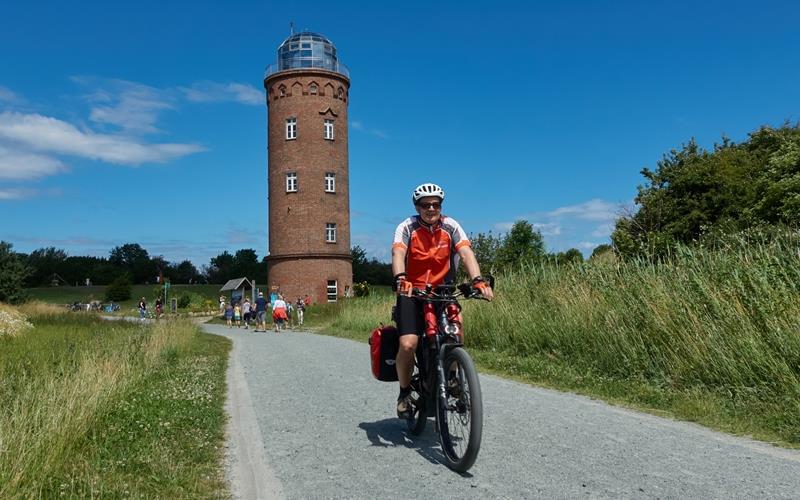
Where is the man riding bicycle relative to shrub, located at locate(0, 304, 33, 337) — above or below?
above

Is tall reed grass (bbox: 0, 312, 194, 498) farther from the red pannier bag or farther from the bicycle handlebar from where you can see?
the bicycle handlebar

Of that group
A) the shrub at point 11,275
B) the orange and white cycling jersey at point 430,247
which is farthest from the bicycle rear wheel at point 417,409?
the shrub at point 11,275

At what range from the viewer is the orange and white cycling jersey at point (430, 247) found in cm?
611

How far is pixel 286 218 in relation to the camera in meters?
49.7

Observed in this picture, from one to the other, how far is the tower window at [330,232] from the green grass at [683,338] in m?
36.2

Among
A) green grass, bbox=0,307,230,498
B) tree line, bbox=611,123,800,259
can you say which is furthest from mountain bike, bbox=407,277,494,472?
tree line, bbox=611,123,800,259

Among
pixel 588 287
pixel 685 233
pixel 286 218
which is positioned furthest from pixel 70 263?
pixel 588 287

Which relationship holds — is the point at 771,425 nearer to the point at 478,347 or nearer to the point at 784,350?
the point at 784,350

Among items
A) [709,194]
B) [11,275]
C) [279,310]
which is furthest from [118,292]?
[709,194]

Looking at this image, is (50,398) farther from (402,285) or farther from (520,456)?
(520,456)

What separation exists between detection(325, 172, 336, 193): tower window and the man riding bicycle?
144ft

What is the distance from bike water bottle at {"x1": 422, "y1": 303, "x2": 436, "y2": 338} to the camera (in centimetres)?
574

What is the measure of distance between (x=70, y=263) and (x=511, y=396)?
149 metres

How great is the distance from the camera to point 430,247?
20.1 feet
